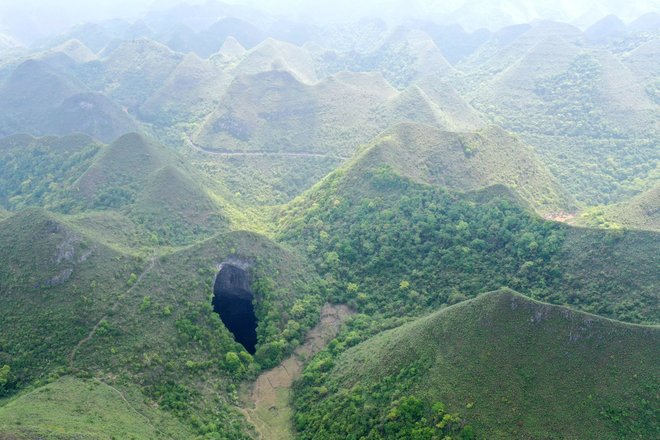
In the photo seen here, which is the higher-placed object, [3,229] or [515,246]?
[3,229]

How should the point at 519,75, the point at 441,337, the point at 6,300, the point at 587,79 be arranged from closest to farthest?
the point at 441,337
the point at 6,300
the point at 587,79
the point at 519,75

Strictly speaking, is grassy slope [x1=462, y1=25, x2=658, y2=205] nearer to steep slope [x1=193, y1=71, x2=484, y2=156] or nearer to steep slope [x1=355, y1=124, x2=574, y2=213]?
steep slope [x1=355, y1=124, x2=574, y2=213]

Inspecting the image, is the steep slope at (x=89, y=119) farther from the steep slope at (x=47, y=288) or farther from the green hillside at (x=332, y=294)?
the steep slope at (x=47, y=288)

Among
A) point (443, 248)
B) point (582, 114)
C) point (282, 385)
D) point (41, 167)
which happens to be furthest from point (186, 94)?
point (282, 385)

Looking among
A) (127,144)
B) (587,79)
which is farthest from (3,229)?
(587,79)

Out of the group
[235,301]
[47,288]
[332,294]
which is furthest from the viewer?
[235,301]

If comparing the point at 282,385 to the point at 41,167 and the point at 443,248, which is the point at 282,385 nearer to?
the point at 443,248

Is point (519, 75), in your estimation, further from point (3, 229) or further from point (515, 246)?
point (3, 229)

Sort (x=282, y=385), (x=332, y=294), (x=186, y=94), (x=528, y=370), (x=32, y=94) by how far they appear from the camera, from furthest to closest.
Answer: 1. (x=186, y=94)
2. (x=32, y=94)
3. (x=332, y=294)
4. (x=282, y=385)
5. (x=528, y=370)
